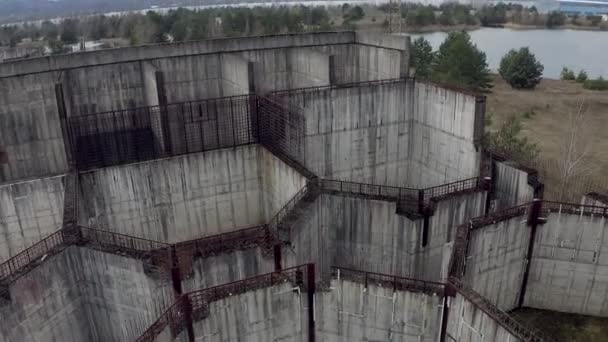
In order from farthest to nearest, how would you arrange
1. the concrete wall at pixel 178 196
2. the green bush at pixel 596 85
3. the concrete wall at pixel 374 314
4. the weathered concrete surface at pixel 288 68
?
1. the green bush at pixel 596 85
2. the weathered concrete surface at pixel 288 68
3. the concrete wall at pixel 178 196
4. the concrete wall at pixel 374 314

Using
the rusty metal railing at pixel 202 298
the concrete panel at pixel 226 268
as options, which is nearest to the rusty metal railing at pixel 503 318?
the rusty metal railing at pixel 202 298

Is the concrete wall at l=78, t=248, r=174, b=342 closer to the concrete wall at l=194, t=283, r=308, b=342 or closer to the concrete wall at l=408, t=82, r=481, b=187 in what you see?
the concrete wall at l=194, t=283, r=308, b=342

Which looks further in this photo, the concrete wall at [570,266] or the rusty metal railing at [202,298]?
the concrete wall at [570,266]

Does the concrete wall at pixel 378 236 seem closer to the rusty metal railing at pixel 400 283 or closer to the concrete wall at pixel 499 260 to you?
the concrete wall at pixel 499 260

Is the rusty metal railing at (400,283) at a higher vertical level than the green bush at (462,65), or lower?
lower

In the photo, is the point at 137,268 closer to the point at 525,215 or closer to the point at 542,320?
the point at 525,215

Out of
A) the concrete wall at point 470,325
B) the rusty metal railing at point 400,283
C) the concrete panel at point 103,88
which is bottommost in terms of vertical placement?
the concrete wall at point 470,325
